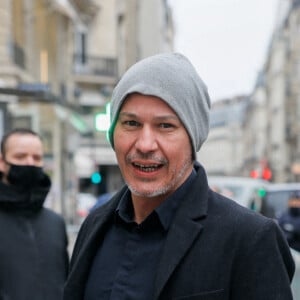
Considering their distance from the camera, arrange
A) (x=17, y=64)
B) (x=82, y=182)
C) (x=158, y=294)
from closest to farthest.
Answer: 1. (x=158, y=294)
2. (x=17, y=64)
3. (x=82, y=182)

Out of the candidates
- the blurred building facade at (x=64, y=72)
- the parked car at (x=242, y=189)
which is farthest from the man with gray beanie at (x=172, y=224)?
the parked car at (x=242, y=189)

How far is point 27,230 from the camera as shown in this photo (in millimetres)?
4121

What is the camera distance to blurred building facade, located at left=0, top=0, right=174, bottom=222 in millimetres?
16422

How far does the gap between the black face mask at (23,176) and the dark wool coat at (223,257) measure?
2.25 meters

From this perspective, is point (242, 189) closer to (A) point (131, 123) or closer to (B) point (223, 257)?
(A) point (131, 123)

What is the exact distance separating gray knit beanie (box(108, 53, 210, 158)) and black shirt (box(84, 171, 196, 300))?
17cm

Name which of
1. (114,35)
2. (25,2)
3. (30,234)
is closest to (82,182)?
(114,35)

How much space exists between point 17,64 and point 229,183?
6.29 m

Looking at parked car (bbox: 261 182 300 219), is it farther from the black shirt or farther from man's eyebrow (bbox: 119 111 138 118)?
man's eyebrow (bbox: 119 111 138 118)

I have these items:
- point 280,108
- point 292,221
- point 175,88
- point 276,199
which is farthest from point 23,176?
point 280,108

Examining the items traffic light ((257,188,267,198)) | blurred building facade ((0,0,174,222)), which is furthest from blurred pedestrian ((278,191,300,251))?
blurred building facade ((0,0,174,222))

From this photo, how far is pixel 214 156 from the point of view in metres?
179

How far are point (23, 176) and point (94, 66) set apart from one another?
32.4m

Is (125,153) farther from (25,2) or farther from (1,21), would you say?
(25,2)
